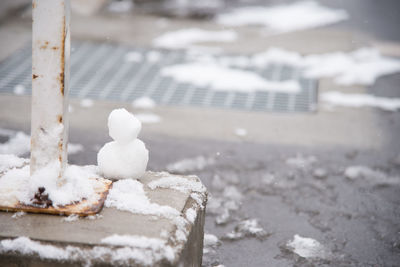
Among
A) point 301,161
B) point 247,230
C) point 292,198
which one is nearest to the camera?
point 247,230

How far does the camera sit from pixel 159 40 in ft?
20.3

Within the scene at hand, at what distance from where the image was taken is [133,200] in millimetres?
2137

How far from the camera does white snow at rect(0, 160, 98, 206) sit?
6.77 ft

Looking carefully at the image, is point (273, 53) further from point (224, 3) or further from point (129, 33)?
point (224, 3)

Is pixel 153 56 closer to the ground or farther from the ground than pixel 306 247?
farther from the ground

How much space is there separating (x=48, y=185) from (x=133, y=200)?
1.04ft

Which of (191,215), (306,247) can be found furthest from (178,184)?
(306,247)

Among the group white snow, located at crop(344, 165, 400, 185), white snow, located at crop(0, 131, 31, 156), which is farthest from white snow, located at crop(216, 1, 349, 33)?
white snow, located at crop(0, 131, 31, 156)

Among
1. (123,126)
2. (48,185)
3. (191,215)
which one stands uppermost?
(123,126)

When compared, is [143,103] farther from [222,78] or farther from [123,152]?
[123,152]

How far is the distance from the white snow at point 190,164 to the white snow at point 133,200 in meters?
1.28

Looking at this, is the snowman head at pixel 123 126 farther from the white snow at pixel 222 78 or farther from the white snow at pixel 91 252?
the white snow at pixel 222 78

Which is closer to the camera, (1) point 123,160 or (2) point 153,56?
(1) point 123,160

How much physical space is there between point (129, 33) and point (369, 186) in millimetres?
3771
